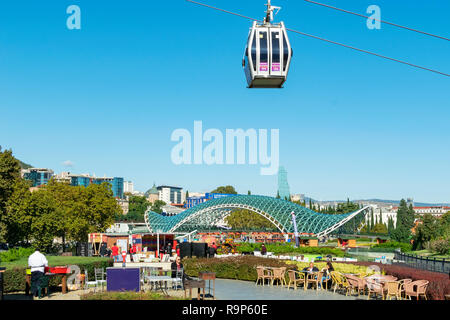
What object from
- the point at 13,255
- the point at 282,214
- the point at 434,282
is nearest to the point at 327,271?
the point at 434,282

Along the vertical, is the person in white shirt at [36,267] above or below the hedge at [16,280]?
above

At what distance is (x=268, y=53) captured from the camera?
17328mm

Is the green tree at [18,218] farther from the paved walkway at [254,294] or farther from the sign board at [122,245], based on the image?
the paved walkway at [254,294]

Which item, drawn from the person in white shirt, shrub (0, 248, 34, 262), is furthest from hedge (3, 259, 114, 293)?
shrub (0, 248, 34, 262)

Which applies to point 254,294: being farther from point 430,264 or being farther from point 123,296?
point 430,264

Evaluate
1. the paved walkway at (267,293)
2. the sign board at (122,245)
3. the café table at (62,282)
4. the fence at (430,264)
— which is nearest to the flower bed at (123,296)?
the café table at (62,282)

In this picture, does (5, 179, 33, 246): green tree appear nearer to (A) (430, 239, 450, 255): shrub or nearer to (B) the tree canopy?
(B) the tree canopy

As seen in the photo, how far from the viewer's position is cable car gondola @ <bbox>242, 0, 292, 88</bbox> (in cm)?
1742

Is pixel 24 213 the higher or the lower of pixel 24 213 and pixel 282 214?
the higher

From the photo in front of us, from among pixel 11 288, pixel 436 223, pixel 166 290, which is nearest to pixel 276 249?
pixel 166 290

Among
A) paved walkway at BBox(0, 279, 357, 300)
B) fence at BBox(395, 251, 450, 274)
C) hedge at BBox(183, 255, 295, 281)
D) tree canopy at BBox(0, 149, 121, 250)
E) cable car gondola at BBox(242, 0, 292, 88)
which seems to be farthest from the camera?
tree canopy at BBox(0, 149, 121, 250)

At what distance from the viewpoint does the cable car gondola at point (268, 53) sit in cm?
1742
